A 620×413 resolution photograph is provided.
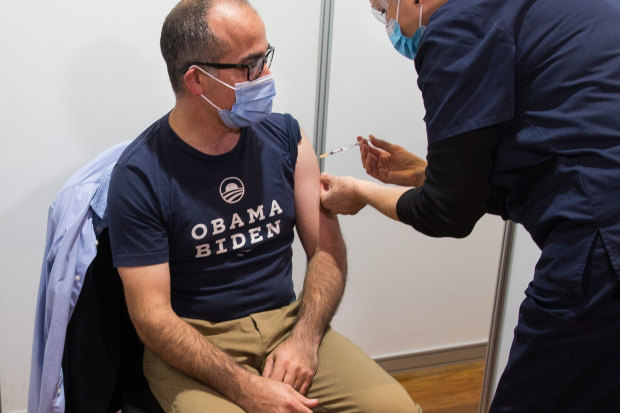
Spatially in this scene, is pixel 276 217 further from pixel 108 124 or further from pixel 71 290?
pixel 108 124

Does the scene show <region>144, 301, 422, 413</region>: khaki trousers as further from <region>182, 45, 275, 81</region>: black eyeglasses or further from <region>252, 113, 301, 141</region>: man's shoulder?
<region>182, 45, 275, 81</region>: black eyeglasses

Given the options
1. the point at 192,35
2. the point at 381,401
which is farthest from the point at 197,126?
the point at 381,401

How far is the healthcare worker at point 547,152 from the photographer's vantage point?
1063 millimetres

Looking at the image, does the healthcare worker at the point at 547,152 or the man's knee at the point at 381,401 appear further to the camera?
the man's knee at the point at 381,401

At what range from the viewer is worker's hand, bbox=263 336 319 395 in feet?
4.86

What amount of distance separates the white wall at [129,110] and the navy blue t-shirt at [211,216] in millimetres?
469

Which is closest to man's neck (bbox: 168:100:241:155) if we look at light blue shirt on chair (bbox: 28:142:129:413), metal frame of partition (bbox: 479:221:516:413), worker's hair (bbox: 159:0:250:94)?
worker's hair (bbox: 159:0:250:94)

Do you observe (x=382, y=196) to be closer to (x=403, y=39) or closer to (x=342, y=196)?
(x=342, y=196)

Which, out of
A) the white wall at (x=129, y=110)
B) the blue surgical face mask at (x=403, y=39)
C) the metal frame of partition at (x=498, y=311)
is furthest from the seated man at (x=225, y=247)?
the metal frame of partition at (x=498, y=311)

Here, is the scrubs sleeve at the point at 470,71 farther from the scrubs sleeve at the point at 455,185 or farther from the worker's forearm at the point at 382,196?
the worker's forearm at the point at 382,196

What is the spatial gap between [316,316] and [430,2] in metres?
0.82

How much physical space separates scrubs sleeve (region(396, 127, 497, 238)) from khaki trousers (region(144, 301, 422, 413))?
47cm

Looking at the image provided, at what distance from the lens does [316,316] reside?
161cm

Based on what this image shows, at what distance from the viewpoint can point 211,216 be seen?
1.51 m
